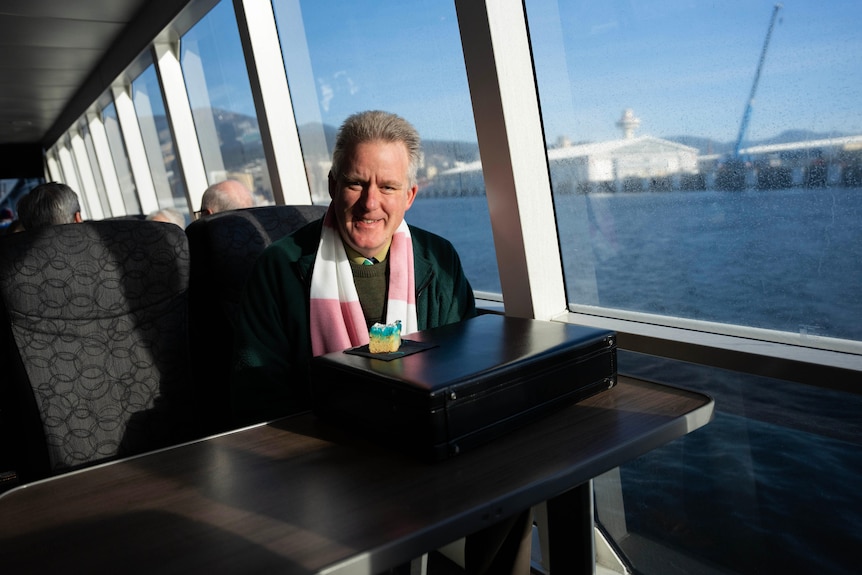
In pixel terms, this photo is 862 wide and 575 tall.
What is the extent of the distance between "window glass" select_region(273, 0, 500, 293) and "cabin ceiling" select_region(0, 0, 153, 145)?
2404 mm

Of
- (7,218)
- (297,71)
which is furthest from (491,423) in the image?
(7,218)

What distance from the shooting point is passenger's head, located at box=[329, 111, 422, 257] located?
1.46 metres

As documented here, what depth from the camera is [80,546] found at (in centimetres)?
81

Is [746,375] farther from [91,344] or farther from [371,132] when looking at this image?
[91,344]

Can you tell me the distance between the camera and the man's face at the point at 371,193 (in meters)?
1.46

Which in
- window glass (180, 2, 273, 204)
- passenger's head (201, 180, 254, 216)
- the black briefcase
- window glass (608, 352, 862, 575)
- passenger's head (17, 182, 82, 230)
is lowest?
window glass (608, 352, 862, 575)

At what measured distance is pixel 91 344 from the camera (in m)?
1.77

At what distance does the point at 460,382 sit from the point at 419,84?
1911mm

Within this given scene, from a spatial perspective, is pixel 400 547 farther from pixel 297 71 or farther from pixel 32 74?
pixel 32 74

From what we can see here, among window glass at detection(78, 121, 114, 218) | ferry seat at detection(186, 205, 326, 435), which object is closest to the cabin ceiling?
window glass at detection(78, 121, 114, 218)

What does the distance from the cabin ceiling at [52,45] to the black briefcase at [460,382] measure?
482cm

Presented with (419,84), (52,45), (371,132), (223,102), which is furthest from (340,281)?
(52,45)

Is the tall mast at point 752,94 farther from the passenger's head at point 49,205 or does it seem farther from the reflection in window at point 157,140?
the reflection in window at point 157,140

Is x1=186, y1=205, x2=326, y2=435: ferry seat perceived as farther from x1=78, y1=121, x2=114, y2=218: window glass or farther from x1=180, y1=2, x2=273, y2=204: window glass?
x1=78, y1=121, x2=114, y2=218: window glass
